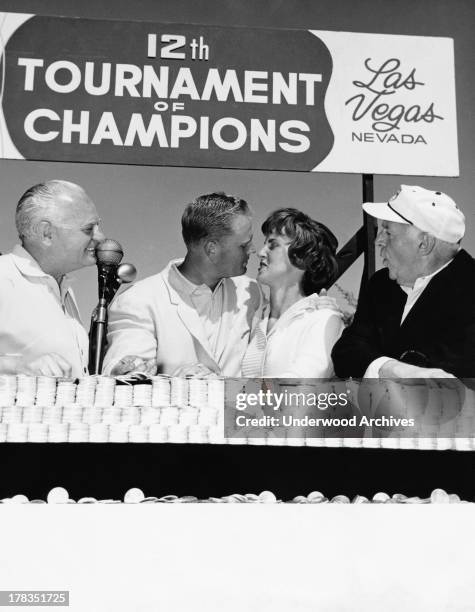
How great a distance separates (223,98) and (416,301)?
1343 mm

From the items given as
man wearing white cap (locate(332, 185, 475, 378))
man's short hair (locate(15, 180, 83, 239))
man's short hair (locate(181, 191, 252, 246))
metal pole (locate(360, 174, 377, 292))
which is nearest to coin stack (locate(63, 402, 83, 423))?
man's short hair (locate(15, 180, 83, 239))

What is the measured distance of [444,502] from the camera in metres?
3.39

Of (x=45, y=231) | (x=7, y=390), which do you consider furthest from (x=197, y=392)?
(x=45, y=231)

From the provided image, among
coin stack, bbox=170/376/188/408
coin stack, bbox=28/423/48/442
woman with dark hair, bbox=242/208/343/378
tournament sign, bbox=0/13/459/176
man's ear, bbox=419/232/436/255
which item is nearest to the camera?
coin stack, bbox=28/423/48/442

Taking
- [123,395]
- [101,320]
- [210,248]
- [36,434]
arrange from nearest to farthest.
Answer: [36,434]
[123,395]
[101,320]
[210,248]

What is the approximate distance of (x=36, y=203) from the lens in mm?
3662

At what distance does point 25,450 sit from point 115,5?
7.21 feet

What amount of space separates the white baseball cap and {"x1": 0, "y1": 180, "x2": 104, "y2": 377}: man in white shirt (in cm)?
135

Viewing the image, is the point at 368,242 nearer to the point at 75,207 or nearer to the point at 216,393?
the point at 216,393

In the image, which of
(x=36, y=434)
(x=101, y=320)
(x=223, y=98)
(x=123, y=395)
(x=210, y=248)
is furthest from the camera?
(x=223, y=98)

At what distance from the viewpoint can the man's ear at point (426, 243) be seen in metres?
3.67

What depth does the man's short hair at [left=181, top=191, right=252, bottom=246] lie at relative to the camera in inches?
146

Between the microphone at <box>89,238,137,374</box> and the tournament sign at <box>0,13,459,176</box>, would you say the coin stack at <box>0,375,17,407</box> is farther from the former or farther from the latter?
the tournament sign at <box>0,13,459,176</box>

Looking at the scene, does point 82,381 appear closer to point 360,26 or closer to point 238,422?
point 238,422
